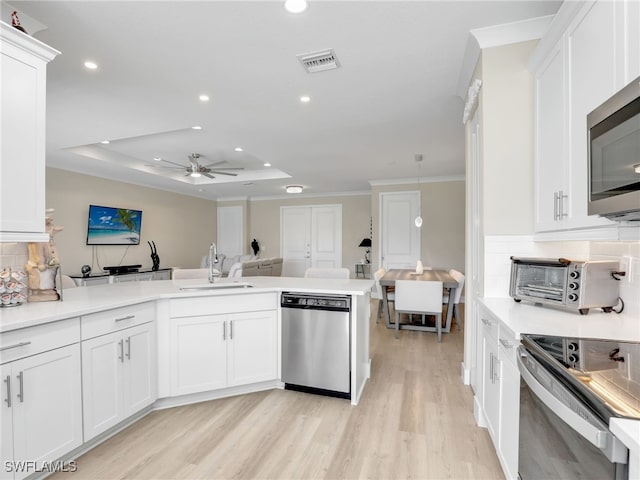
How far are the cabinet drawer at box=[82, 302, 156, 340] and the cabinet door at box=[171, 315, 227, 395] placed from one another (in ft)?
0.69

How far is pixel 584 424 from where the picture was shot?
0.84 metres

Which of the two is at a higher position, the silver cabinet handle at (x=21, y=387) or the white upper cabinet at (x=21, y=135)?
the white upper cabinet at (x=21, y=135)

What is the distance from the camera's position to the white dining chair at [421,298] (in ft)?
13.1

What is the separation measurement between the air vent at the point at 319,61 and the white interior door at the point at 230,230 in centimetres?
709

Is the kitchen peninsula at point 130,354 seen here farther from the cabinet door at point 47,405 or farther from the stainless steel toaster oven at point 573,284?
the stainless steel toaster oven at point 573,284

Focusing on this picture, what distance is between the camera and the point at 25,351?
1570 mm

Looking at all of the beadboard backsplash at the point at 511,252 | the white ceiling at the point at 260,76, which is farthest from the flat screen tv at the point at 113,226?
the beadboard backsplash at the point at 511,252

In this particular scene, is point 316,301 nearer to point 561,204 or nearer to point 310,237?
point 561,204

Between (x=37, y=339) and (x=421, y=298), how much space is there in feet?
12.1

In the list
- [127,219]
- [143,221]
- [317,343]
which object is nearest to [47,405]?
[317,343]

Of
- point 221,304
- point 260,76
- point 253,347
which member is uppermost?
Answer: point 260,76

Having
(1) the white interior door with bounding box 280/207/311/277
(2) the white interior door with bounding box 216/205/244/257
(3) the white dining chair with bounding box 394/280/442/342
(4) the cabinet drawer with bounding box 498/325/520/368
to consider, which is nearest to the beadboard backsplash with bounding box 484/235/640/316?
(4) the cabinet drawer with bounding box 498/325/520/368

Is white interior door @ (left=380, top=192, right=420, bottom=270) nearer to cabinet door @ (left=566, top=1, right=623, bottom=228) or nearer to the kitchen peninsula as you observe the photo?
the kitchen peninsula

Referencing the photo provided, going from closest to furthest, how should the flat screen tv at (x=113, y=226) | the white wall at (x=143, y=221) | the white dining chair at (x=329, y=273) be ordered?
the white dining chair at (x=329, y=273) → the white wall at (x=143, y=221) → the flat screen tv at (x=113, y=226)
